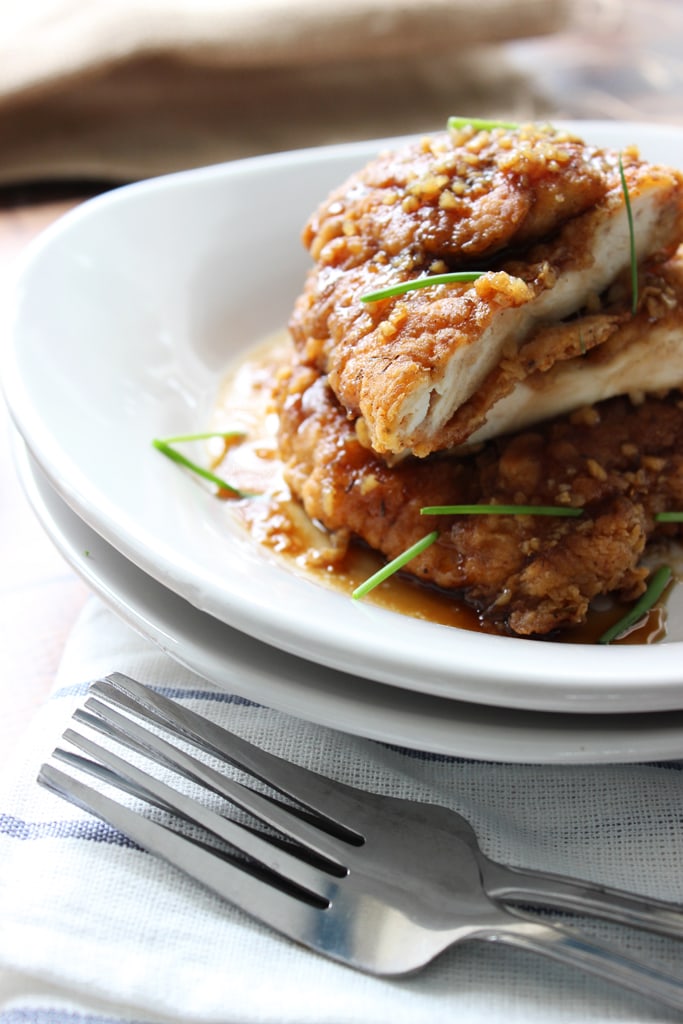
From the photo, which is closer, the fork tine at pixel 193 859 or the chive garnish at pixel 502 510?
the fork tine at pixel 193 859

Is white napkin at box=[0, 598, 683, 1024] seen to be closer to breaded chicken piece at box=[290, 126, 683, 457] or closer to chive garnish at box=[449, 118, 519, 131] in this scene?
breaded chicken piece at box=[290, 126, 683, 457]

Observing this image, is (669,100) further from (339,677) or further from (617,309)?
(339,677)

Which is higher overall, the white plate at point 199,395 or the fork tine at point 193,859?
the white plate at point 199,395

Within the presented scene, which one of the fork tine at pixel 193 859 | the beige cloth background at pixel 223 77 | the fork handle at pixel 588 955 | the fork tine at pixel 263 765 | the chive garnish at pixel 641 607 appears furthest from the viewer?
the beige cloth background at pixel 223 77

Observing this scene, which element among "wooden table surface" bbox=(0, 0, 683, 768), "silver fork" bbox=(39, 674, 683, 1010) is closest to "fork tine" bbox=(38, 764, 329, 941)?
"silver fork" bbox=(39, 674, 683, 1010)

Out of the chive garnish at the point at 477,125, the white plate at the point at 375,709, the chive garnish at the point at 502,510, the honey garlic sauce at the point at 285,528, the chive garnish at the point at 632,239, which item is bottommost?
the honey garlic sauce at the point at 285,528

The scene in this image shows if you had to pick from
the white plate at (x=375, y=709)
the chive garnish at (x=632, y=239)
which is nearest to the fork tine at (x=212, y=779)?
the white plate at (x=375, y=709)

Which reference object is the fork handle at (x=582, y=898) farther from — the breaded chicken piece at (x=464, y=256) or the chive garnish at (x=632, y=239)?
the chive garnish at (x=632, y=239)
